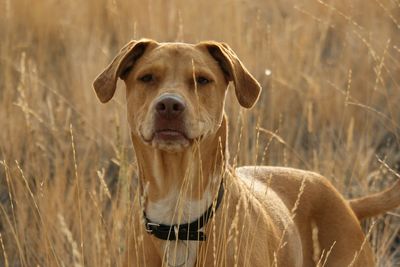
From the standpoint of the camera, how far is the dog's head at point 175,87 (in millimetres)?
4172

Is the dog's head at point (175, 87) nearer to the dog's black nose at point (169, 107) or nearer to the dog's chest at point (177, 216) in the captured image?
the dog's black nose at point (169, 107)

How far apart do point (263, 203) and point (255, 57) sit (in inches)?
123

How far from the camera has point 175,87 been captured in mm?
4348

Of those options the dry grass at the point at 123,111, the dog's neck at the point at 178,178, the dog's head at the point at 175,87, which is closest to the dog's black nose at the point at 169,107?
the dog's head at the point at 175,87

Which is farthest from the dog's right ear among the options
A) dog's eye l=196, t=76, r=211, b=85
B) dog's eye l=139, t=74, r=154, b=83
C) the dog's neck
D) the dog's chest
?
the dog's chest

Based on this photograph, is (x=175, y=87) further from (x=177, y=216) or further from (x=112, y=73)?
(x=177, y=216)

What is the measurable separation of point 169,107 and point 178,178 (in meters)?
0.44

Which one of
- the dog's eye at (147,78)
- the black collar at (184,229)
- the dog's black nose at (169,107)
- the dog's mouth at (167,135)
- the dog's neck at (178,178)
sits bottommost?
the black collar at (184,229)

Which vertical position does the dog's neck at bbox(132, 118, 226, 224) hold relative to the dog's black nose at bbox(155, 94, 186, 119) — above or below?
below

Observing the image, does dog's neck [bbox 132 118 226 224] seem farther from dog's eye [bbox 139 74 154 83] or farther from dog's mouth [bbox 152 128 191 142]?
dog's eye [bbox 139 74 154 83]

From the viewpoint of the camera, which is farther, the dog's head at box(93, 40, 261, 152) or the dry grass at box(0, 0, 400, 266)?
the dry grass at box(0, 0, 400, 266)

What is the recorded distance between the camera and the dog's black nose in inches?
163

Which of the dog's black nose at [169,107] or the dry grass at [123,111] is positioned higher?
the dog's black nose at [169,107]

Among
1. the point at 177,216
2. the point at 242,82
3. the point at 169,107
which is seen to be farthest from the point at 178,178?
the point at 242,82
